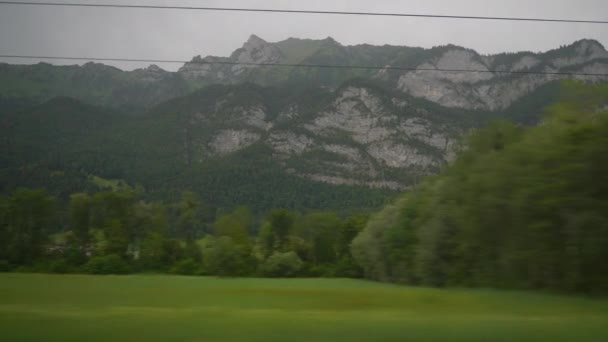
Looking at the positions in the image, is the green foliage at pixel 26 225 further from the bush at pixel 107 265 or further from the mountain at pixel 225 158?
the mountain at pixel 225 158

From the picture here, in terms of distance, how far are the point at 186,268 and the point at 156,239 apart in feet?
22.5

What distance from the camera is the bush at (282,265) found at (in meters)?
56.3

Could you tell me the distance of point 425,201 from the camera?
36.5 m

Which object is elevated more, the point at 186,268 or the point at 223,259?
the point at 223,259

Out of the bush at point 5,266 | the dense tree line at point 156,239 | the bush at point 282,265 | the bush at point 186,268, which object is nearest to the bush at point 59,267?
the dense tree line at point 156,239

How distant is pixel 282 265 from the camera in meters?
57.8

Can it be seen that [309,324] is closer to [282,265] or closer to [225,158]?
[282,265]

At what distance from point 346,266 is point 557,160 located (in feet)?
152

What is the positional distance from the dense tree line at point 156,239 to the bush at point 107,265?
11 cm

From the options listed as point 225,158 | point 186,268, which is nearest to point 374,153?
point 225,158

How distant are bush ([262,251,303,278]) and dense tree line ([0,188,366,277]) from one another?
135mm

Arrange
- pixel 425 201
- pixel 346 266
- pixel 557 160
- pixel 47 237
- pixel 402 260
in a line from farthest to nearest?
pixel 346 266
pixel 47 237
pixel 402 260
pixel 425 201
pixel 557 160

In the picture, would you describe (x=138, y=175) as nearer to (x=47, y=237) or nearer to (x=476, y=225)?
(x=47, y=237)

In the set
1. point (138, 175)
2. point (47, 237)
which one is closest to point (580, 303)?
point (47, 237)
